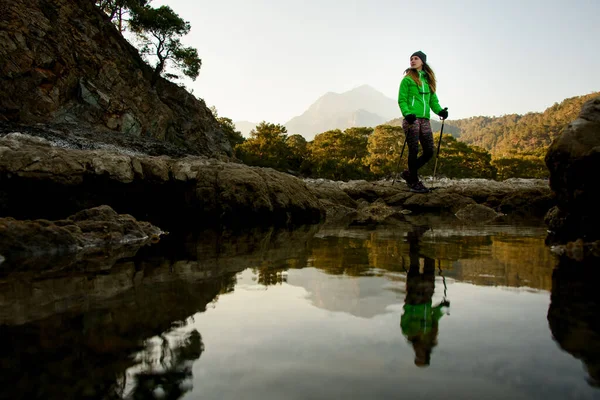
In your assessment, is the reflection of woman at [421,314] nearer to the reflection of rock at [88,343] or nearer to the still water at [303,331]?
the still water at [303,331]

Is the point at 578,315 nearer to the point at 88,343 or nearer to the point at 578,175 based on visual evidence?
the point at 88,343

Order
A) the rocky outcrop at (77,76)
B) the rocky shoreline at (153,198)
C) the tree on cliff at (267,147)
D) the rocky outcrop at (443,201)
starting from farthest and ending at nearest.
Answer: the tree on cliff at (267,147) < the rocky outcrop at (77,76) < the rocky outcrop at (443,201) < the rocky shoreline at (153,198)

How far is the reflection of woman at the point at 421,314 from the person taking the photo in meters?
1.36

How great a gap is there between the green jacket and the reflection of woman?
19.4 ft

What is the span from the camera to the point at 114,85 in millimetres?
24844

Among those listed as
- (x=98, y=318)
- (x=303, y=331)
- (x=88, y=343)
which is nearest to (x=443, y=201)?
(x=303, y=331)

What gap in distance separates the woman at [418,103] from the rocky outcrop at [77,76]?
14442mm

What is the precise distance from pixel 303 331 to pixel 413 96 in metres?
7.44

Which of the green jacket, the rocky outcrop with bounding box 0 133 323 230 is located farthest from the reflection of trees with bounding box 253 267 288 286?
the green jacket

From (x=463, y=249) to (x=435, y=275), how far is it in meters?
1.37

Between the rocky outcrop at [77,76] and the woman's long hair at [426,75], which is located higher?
the rocky outcrop at [77,76]

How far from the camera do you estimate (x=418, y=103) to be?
817 cm

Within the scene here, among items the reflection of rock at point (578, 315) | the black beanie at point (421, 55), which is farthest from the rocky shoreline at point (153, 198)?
the reflection of rock at point (578, 315)

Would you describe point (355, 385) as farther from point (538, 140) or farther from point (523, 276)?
point (538, 140)
